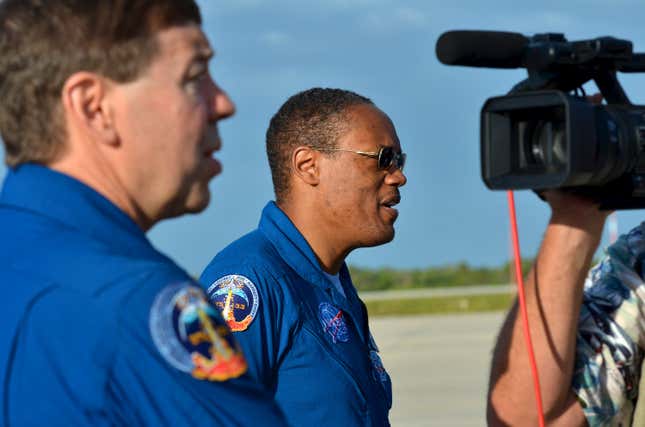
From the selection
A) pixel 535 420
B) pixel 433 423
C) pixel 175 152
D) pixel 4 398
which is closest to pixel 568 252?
pixel 535 420

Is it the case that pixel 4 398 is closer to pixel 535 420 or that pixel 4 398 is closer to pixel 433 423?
pixel 535 420

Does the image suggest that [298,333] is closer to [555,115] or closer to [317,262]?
[317,262]

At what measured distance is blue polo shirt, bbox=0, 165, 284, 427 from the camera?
147 centimetres

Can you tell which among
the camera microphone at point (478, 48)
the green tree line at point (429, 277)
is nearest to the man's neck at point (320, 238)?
the camera microphone at point (478, 48)

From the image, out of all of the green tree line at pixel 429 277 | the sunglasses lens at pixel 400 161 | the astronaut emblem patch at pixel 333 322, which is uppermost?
the sunglasses lens at pixel 400 161

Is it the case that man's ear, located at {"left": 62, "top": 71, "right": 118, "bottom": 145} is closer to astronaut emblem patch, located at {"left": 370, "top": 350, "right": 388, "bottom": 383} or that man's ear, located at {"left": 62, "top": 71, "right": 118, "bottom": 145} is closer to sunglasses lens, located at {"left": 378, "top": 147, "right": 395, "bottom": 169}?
astronaut emblem patch, located at {"left": 370, "top": 350, "right": 388, "bottom": 383}

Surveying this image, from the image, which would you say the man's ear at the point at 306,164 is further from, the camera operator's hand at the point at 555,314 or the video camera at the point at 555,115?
the video camera at the point at 555,115

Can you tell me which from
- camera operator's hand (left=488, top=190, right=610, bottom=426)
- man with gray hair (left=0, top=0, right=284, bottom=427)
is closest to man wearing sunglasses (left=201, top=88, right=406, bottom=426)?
camera operator's hand (left=488, top=190, right=610, bottom=426)

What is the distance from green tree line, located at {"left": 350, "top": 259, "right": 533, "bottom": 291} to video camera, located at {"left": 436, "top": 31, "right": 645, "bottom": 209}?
2715 cm

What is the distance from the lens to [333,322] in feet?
10.6

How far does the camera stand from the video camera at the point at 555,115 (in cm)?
198

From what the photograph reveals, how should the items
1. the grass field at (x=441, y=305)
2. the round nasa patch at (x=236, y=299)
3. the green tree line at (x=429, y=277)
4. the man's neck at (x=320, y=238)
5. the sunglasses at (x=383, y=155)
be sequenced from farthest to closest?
the green tree line at (x=429, y=277) → the grass field at (x=441, y=305) → the sunglasses at (x=383, y=155) → the man's neck at (x=320, y=238) → the round nasa patch at (x=236, y=299)

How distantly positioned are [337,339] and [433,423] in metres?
6.78

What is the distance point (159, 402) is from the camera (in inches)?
59.0
